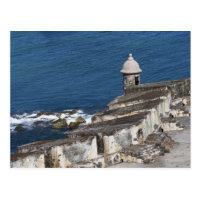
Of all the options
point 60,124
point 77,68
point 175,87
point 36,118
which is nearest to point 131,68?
point 175,87

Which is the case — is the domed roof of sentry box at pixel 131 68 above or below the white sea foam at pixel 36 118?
above

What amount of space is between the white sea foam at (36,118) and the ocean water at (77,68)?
4.9 inches

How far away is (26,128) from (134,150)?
35.0 m

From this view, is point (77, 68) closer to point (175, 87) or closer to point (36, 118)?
point (36, 118)

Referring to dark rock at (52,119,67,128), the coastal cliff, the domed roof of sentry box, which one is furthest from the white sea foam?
the coastal cliff

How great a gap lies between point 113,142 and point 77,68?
44.5 m

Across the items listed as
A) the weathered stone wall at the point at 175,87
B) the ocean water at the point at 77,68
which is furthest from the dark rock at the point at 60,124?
the weathered stone wall at the point at 175,87

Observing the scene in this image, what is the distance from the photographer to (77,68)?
85938 mm

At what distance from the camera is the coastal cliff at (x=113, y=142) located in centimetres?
4062

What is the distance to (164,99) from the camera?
169ft

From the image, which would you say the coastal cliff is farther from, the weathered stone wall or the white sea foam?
the white sea foam

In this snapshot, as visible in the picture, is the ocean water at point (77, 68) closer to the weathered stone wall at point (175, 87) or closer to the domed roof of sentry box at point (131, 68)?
the domed roof of sentry box at point (131, 68)

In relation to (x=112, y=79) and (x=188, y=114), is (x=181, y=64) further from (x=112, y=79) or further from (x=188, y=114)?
(x=188, y=114)

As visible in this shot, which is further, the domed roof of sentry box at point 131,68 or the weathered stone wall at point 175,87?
the domed roof of sentry box at point 131,68
